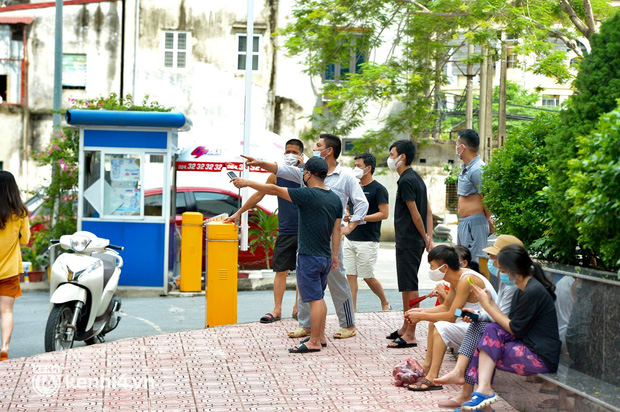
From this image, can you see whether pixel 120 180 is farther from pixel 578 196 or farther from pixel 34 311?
pixel 578 196

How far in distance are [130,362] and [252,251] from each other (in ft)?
23.9

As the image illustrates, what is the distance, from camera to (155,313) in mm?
10781

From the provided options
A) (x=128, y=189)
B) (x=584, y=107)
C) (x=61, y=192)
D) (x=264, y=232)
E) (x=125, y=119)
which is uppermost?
(x=584, y=107)

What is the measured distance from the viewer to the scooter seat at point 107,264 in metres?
8.30

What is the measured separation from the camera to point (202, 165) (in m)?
14.2

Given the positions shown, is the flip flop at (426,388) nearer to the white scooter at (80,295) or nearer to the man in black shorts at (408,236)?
the man in black shorts at (408,236)

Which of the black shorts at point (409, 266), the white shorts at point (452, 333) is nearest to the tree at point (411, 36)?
the black shorts at point (409, 266)

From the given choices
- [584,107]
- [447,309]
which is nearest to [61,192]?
[447,309]

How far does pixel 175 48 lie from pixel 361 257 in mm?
19384

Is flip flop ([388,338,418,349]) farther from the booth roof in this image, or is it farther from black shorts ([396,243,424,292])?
the booth roof

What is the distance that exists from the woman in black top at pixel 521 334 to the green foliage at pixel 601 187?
1.43ft

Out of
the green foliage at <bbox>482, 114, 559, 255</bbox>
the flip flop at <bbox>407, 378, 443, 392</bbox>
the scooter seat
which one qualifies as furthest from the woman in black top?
the scooter seat

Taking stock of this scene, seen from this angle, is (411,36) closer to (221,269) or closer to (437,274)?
(221,269)

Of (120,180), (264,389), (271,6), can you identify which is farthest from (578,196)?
(271,6)
